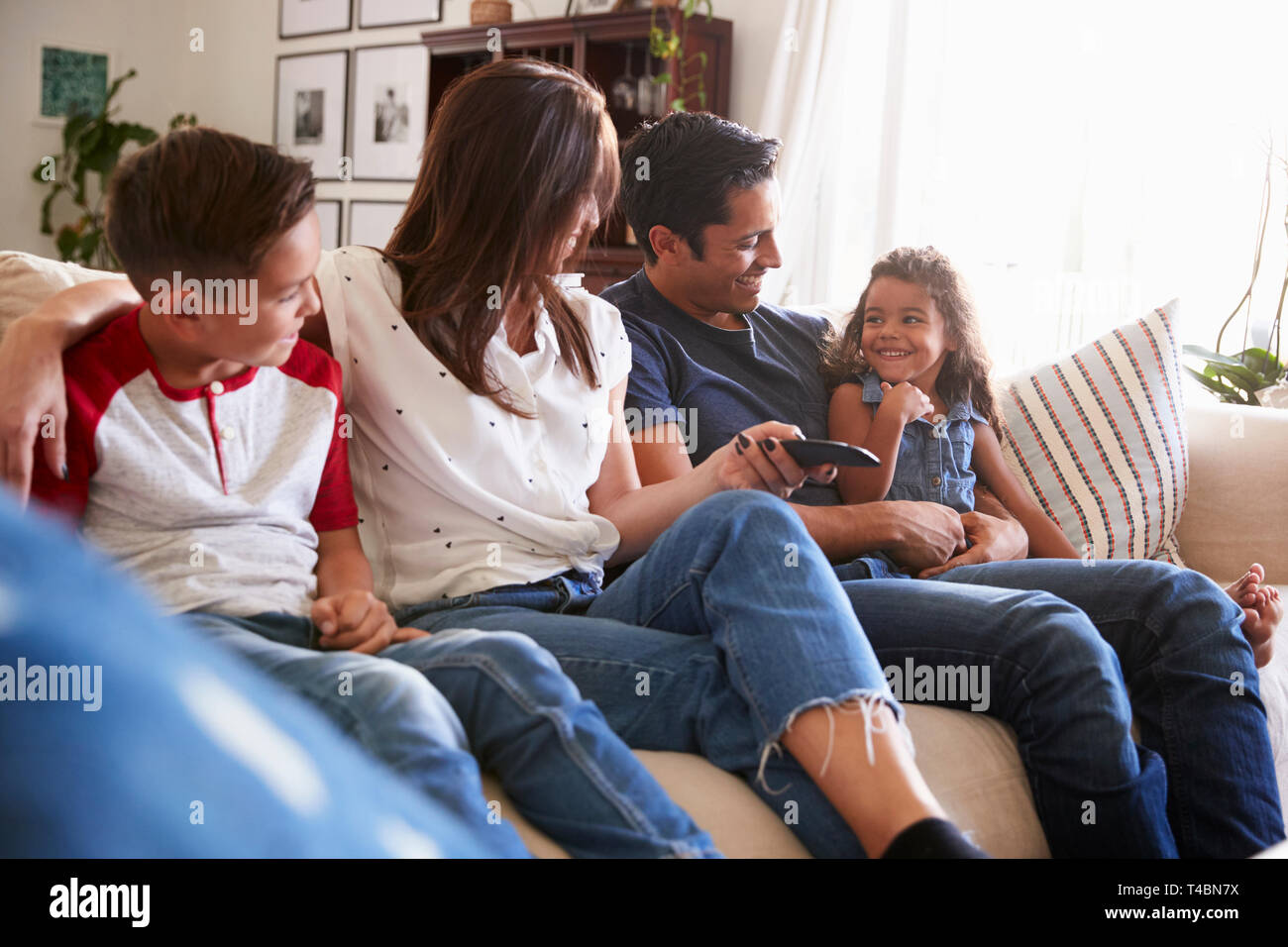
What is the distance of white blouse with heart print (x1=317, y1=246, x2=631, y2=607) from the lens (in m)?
1.28

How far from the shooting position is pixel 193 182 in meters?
1.02

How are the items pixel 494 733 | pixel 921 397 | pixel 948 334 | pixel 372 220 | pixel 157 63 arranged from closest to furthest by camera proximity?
pixel 494 733, pixel 921 397, pixel 948 334, pixel 372 220, pixel 157 63

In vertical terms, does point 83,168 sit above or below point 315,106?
below

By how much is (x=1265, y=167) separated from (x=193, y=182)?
2612 millimetres

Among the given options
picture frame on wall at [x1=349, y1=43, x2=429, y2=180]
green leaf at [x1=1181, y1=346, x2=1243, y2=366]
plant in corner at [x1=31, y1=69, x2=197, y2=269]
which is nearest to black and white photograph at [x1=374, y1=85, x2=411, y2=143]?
picture frame on wall at [x1=349, y1=43, x2=429, y2=180]

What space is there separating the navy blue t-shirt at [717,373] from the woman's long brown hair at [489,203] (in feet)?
0.98

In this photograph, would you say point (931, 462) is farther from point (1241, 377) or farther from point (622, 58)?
point (622, 58)

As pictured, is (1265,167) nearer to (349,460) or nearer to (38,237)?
(349,460)

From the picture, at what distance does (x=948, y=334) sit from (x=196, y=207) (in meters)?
1.16

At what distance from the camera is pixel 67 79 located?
5176 mm

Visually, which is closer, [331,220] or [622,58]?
[622,58]

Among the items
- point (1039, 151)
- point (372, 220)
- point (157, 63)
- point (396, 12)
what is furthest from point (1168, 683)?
point (157, 63)

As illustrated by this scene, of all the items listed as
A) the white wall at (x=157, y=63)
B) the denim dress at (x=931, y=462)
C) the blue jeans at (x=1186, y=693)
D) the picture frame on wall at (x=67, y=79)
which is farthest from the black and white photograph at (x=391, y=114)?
the blue jeans at (x=1186, y=693)

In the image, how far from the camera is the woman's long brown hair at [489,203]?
1306 millimetres
